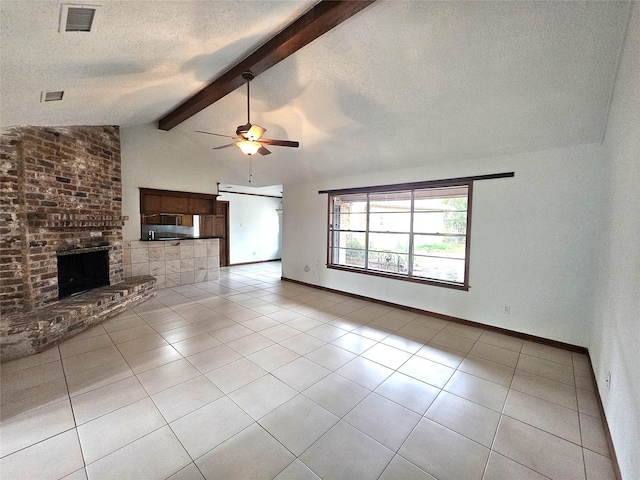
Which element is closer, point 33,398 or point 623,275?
point 623,275

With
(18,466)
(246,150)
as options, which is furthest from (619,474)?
(246,150)

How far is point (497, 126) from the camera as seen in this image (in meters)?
3.15

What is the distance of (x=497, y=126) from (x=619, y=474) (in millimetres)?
3211

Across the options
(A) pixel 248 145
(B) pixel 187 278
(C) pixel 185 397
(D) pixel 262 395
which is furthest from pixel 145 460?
(B) pixel 187 278

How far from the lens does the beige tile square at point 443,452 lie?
159cm

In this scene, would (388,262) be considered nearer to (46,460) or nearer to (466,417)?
(466,417)

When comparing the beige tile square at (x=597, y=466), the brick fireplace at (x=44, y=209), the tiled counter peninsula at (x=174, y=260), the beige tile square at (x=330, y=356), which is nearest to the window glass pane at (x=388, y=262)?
the beige tile square at (x=330, y=356)

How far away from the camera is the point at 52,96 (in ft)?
8.51

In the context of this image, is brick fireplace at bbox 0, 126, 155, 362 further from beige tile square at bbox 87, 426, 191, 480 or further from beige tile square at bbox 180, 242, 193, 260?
beige tile square at bbox 87, 426, 191, 480

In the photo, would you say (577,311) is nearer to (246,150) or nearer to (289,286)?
(246,150)

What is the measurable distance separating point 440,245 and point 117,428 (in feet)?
14.5

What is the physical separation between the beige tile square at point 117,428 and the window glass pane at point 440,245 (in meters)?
4.11

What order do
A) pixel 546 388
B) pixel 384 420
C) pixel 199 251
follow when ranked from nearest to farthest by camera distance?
pixel 384 420 < pixel 546 388 < pixel 199 251

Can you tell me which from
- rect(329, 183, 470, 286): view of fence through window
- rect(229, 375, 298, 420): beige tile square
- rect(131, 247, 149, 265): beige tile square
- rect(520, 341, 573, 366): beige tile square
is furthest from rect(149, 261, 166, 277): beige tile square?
rect(520, 341, 573, 366): beige tile square
